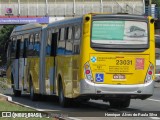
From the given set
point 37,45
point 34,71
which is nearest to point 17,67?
point 34,71

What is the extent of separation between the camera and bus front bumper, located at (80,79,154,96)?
1720cm

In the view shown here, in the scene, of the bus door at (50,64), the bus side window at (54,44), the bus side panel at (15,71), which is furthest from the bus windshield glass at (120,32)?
the bus side panel at (15,71)

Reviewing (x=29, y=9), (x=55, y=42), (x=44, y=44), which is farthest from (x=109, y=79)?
(x=29, y=9)

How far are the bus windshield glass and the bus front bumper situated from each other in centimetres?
130

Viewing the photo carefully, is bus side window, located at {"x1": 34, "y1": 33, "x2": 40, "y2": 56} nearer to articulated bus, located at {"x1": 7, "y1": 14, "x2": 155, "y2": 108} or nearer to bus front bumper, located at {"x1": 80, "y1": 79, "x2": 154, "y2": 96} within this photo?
articulated bus, located at {"x1": 7, "y1": 14, "x2": 155, "y2": 108}

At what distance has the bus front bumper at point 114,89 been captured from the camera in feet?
56.4

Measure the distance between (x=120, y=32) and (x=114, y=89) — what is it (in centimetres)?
177

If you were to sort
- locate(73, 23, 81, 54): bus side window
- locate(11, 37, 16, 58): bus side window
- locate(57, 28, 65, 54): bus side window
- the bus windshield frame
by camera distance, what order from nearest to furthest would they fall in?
the bus windshield frame < locate(73, 23, 81, 54): bus side window < locate(57, 28, 65, 54): bus side window < locate(11, 37, 16, 58): bus side window

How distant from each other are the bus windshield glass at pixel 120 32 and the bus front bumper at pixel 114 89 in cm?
130

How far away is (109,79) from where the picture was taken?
57.1ft

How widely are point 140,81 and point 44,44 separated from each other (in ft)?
17.8

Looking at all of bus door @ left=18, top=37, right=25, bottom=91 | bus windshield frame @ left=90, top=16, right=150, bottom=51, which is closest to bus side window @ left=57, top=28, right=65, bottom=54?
bus windshield frame @ left=90, top=16, right=150, bottom=51

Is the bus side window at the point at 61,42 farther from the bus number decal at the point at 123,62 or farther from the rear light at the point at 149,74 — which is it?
the rear light at the point at 149,74

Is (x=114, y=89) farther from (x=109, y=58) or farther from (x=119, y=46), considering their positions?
(x=119, y=46)
